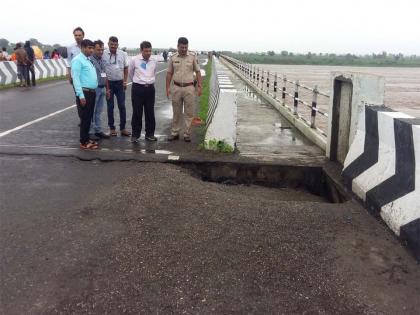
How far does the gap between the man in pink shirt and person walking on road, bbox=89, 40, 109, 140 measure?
0.54 meters

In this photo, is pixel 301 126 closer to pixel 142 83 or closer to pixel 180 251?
pixel 142 83

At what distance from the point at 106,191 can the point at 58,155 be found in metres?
2.15

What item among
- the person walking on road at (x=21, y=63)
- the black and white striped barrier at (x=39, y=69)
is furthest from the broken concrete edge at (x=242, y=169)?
the black and white striped barrier at (x=39, y=69)

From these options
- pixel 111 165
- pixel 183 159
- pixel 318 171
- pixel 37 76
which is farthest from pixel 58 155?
pixel 37 76

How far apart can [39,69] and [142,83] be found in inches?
711

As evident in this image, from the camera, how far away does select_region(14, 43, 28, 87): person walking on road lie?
63.9 ft

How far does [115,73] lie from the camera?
9.03 m

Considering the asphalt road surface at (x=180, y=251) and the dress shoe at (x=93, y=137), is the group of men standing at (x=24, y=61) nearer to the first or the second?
the dress shoe at (x=93, y=137)

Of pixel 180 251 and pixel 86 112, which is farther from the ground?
pixel 86 112

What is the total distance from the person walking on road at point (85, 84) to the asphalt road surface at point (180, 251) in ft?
4.77

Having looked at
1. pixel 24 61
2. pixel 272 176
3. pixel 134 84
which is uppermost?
pixel 24 61

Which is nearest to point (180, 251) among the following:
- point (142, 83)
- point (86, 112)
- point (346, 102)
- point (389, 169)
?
point (389, 169)

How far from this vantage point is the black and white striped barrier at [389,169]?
14.3ft

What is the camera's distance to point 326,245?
14.5ft
